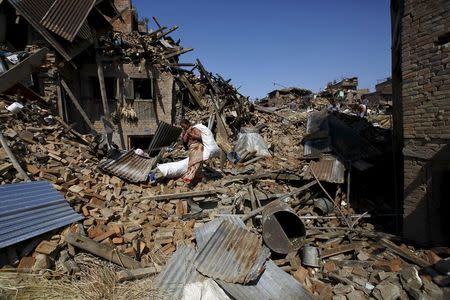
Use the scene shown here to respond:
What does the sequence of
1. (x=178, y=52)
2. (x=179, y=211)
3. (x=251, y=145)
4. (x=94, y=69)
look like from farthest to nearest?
1. (x=178, y=52)
2. (x=94, y=69)
3. (x=251, y=145)
4. (x=179, y=211)

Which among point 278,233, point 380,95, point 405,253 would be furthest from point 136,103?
point 380,95

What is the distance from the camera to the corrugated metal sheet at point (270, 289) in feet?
14.8

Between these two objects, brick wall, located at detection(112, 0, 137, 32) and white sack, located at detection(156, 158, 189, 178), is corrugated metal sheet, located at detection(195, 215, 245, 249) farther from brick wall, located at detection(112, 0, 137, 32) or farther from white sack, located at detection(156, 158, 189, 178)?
brick wall, located at detection(112, 0, 137, 32)

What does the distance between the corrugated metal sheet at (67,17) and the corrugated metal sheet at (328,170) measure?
370 inches

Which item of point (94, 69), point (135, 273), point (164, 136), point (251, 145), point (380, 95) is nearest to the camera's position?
point (135, 273)

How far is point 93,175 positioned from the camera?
6.99m

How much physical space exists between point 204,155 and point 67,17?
7.97 m

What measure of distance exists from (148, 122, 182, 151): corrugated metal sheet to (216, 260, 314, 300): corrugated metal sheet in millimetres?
6733

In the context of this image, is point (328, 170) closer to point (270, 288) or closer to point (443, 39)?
point (443, 39)

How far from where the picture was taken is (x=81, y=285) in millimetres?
4152

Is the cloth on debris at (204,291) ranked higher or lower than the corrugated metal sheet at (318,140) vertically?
lower

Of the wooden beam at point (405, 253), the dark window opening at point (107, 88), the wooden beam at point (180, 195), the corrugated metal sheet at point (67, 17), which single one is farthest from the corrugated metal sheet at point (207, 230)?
the dark window opening at point (107, 88)

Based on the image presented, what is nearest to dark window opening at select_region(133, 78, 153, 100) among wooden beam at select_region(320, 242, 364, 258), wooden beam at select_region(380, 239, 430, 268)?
wooden beam at select_region(320, 242, 364, 258)

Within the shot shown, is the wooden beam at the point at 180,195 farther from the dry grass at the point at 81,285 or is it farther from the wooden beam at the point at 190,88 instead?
the wooden beam at the point at 190,88
